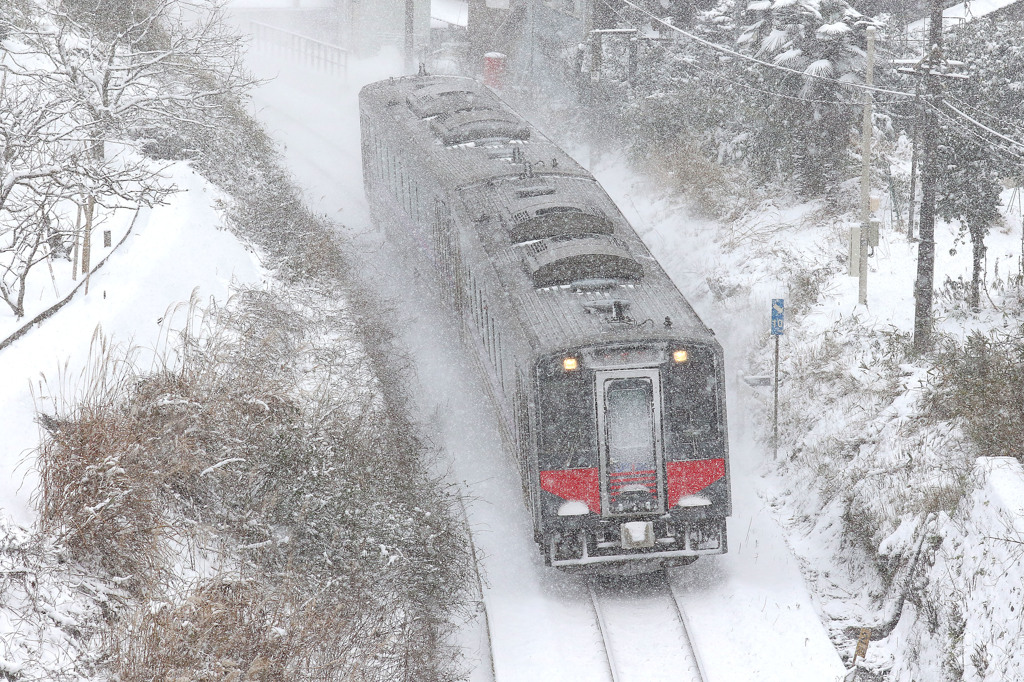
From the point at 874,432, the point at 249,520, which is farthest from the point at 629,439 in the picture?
the point at 874,432

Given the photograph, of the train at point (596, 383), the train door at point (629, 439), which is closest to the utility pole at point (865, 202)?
the train at point (596, 383)

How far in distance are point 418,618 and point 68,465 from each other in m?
3.83

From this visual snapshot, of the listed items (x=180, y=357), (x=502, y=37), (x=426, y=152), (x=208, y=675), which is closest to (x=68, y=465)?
(x=208, y=675)

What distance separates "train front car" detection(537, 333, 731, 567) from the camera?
10625mm

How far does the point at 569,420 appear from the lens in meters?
10.6

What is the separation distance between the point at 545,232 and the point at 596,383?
299 centimetres

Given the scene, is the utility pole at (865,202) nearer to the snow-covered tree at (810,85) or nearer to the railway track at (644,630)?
the snow-covered tree at (810,85)

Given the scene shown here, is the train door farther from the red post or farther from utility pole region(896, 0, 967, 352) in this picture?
the red post

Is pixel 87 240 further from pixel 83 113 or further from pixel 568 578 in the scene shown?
pixel 568 578

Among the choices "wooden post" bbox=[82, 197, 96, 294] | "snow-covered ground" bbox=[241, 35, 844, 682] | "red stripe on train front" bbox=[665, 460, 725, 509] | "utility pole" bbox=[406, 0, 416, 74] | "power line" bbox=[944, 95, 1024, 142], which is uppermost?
"utility pole" bbox=[406, 0, 416, 74]

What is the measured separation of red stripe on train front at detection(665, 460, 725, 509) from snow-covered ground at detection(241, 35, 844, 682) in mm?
1438

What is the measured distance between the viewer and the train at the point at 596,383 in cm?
1064

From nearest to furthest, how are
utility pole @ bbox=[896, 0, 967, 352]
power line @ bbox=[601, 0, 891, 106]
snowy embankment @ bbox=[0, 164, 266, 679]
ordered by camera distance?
1. snowy embankment @ bbox=[0, 164, 266, 679]
2. utility pole @ bbox=[896, 0, 967, 352]
3. power line @ bbox=[601, 0, 891, 106]

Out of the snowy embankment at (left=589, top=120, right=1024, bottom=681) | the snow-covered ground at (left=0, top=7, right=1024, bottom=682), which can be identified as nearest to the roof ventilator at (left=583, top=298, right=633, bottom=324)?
the snow-covered ground at (left=0, top=7, right=1024, bottom=682)
